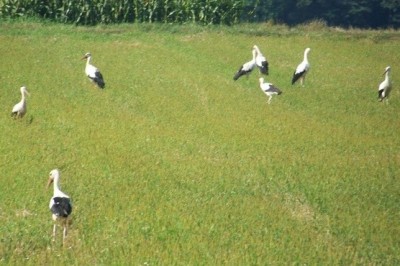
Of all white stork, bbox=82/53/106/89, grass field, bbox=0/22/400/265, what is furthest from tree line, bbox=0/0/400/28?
white stork, bbox=82/53/106/89

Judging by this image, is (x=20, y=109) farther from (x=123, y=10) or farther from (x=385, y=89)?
(x=123, y=10)

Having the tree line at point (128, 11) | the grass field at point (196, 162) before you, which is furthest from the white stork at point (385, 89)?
the tree line at point (128, 11)

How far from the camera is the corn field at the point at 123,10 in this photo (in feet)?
117

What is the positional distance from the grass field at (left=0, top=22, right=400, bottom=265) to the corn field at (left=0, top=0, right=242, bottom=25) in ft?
28.7

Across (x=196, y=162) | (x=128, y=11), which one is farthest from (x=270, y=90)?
(x=128, y=11)

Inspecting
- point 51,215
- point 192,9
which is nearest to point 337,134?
point 51,215

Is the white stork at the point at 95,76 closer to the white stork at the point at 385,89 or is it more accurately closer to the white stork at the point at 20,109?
the white stork at the point at 20,109

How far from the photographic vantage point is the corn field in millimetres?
35781

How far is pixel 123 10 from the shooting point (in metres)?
36.7

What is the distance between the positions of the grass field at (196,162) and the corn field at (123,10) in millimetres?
8737

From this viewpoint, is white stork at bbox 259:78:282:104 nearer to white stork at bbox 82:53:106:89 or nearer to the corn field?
white stork at bbox 82:53:106:89

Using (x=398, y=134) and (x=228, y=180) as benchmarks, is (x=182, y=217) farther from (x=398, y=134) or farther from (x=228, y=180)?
(x=398, y=134)

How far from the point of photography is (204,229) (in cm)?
957

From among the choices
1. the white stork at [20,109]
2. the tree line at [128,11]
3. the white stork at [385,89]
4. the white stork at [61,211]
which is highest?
the white stork at [61,211]
